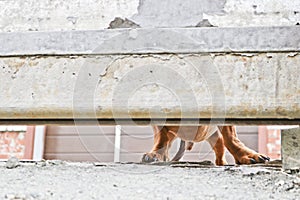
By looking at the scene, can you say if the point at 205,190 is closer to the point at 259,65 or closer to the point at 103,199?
the point at 103,199

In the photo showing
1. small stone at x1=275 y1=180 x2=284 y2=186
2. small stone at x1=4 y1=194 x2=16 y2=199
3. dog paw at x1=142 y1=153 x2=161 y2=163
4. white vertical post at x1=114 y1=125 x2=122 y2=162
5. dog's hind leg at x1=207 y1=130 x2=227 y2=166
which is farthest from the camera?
white vertical post at x1=114 y1=125 x2=122 y2=162

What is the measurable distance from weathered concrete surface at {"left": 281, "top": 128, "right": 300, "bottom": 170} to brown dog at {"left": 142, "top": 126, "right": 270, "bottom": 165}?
0.82 metres

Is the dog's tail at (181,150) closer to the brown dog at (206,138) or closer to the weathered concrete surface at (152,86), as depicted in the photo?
the brown dog at (206,138)

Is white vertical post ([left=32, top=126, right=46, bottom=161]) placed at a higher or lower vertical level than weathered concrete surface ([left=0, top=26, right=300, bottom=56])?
lower

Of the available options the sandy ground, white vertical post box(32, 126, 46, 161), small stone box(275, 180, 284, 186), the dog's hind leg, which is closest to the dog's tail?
the dog's hind leg

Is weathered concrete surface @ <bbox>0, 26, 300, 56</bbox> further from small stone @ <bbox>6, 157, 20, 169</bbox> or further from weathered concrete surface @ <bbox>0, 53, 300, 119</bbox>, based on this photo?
small stone @ <bbox>6, 157, 20, 169</bbox>

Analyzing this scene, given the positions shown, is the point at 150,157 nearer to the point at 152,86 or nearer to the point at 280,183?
the point at 152,86

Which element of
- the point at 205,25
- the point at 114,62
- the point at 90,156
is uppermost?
the point at 205,25

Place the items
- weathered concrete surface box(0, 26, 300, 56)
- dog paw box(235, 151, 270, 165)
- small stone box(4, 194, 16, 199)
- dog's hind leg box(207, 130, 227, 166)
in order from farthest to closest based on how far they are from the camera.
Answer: dog's hind leg box(207, 130, 227, 166), dog paw box(235, 151, 270, 165), weathered concrete surface box(0, 26, 300, 56), small stone box(4, 194, 16, 199)

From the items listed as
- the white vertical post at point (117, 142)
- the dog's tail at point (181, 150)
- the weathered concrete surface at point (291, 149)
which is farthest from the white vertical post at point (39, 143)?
the weathered concrete surface at point (291, 149)

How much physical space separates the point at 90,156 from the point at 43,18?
466cm

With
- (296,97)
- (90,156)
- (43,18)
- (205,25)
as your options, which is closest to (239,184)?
A: (296,97)

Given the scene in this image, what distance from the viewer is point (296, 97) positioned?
3.66 feet

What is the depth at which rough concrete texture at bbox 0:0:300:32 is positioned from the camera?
3.89 feet
